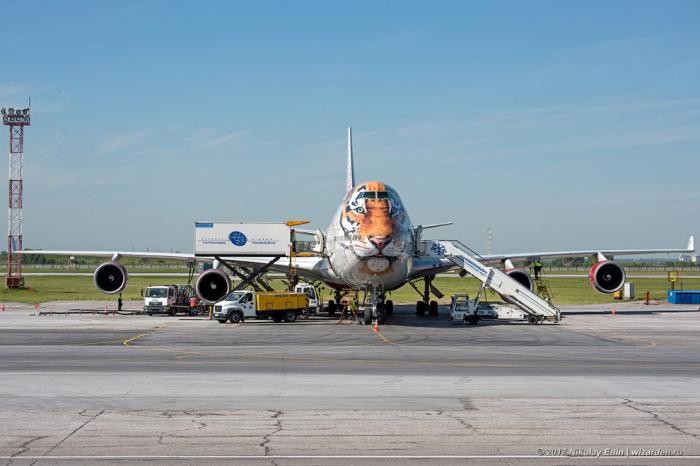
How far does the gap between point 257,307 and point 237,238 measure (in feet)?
18.4

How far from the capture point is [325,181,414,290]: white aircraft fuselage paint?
3528cm

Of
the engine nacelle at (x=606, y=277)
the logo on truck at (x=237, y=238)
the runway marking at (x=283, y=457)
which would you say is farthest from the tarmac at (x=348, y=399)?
the engine nacelle at (x=606, y=277)

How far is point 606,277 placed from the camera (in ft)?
150

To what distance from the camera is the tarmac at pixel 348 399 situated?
459 inches

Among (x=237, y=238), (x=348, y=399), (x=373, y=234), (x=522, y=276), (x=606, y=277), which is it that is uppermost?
(x=237, y=238)

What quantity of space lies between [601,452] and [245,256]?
34.4m

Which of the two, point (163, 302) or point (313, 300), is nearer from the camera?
point (163, 302)

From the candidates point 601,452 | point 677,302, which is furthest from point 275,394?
point 677,302

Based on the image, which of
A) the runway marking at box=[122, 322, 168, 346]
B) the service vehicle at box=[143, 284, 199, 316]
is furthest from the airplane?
the runway marking at box=[122, 322, 168, 346]

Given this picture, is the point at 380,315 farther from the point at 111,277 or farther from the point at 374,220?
the point at 111,277

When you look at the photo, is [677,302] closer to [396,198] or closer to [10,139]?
[396,198]

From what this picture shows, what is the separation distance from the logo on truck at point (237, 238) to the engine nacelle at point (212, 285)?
2190mm

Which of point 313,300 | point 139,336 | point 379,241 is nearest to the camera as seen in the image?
point 139,336

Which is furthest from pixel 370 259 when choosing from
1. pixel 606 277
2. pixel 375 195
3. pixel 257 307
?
pixel 606 277
